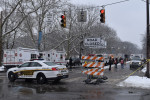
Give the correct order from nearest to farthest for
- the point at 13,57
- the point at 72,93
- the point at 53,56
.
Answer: the point at 72,93 < the point at 13,57 < the point at 53,56

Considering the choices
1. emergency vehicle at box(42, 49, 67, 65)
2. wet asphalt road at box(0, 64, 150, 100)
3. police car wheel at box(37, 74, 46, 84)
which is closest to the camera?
wet asphalt road at box(0, 64, 150, 100)

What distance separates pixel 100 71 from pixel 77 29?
3100 cm

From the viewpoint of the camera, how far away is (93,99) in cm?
880

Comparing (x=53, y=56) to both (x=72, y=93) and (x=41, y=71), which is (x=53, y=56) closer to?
(x=41, y=71)

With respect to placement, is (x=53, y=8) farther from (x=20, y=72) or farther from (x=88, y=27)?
(x=20, y=72)

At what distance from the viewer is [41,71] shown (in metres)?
13.6

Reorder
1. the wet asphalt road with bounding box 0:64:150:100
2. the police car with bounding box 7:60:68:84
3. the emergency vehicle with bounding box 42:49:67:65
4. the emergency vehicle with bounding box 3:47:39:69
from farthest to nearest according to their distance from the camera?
the emergency vehicle with bounding box 42:49:67:65, the emergency vehicle with bounding box 3:47:39:69, the police car with bounding box 7:60:68:84, the wet asphalt road with bounding box 0:64:150:100

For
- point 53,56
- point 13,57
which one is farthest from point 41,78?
point 53,56

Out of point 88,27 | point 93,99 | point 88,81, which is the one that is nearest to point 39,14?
point 88,27

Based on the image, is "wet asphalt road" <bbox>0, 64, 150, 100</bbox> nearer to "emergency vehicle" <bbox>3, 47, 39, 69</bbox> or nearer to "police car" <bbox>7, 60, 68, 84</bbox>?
"police car" <bbox>7, 60, 68, 84</bbox>

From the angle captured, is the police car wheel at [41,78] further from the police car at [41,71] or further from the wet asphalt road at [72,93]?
the wet asphalt road at [72,93]

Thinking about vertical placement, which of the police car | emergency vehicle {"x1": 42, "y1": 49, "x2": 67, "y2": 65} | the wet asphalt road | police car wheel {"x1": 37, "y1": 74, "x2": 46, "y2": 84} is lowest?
the wet asphalt road

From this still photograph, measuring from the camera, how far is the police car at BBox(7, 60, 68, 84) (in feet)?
43.5

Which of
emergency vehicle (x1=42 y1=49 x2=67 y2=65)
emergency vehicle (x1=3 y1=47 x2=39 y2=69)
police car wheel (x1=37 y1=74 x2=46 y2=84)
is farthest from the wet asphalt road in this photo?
emergency vehicle (x1=42 y1=49 x2=67 y2=65)
